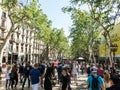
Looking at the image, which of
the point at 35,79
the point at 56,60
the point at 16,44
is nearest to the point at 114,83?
the point at 35,79

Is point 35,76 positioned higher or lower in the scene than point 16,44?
lower

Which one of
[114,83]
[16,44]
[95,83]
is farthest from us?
[16,44]

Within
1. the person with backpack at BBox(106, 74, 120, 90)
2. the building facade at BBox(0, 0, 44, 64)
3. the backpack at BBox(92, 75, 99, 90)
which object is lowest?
the backpack at BBox(92, 75, 99, 90)

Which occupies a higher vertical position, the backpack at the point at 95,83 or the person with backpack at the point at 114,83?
the person with backpack at the point at 114,83

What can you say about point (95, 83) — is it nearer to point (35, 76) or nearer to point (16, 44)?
point (35, 76)

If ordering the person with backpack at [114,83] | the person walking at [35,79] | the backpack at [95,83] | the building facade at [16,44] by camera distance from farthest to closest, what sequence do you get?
the building facade at [16,44], the person walking at [35,79], the backpack at [95,83], the person with backpack at [114,83]

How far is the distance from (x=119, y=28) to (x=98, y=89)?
3587cm

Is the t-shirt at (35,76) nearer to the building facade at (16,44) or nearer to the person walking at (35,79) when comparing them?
the person walking at (35,79)

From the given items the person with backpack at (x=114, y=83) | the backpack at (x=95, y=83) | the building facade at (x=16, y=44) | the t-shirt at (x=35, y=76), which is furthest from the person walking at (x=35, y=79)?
the building facade at (x=16, y=44)

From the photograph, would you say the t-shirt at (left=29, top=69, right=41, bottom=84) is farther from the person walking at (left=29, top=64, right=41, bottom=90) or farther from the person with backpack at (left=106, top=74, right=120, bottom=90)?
the person with backpack at (left=106, top=74, right=120, bottom=90)

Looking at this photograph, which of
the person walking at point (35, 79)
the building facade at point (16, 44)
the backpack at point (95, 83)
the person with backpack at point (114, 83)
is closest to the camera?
the person with backpack at point (114, 83)

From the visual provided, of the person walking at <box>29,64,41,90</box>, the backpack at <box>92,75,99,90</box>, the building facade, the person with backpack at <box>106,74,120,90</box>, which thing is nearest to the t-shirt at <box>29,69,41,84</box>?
the person walking at <box>29,64,41,90</box>

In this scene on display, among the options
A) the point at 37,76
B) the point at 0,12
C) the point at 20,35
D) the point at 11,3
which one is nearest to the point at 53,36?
the point at 20,35

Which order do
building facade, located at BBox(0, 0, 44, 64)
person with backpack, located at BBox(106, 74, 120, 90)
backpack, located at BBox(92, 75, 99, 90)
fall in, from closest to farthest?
person with backpack, located at BBox(106, 74, 120, 90)
backpack, located at BBox(92, 75, 99, 90)
building facade, located at BBox(0, 0, 44, 64)
